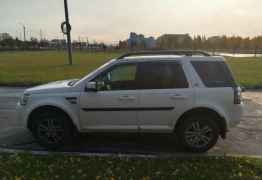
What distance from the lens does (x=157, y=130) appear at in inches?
182

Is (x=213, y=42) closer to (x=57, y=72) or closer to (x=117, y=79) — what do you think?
(x=57, y=72)

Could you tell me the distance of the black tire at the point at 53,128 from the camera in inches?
184

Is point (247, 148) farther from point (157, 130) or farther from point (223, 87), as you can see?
point (157, 130)

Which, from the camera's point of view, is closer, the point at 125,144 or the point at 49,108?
the point at 49,108

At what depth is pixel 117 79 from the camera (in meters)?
4.73

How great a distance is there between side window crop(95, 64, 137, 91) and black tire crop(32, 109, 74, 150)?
897 mm

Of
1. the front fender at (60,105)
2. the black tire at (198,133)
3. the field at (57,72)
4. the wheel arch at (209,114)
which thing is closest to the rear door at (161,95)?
the wheel arch at (209,114)

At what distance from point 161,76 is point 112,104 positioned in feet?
3.25

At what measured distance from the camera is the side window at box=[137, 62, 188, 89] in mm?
4527

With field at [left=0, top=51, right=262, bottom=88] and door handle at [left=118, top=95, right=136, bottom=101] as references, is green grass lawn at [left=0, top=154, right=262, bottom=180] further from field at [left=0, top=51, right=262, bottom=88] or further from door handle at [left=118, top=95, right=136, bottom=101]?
field at [left=0, top=51, right=262, bottom=88]

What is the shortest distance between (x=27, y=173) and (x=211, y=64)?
3.43 metres

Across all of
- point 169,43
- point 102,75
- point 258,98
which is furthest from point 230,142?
point 169,43

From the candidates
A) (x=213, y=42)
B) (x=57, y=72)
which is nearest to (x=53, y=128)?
(x=57, y=72)

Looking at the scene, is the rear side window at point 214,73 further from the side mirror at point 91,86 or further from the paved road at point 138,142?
the side mirror at point 91,86
